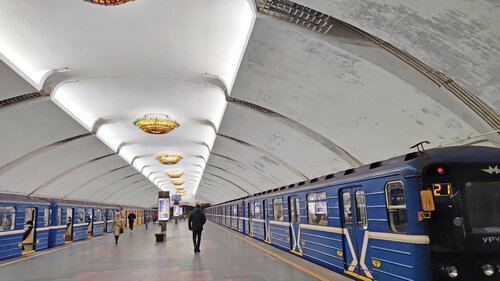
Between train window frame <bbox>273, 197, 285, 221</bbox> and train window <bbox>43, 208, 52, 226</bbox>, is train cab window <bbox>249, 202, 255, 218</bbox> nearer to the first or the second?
train window frame <bbox>273, 197, 285, 221</bbox>

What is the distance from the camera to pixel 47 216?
1506 cm

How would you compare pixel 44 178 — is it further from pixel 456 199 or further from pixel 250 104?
pixel 456 199

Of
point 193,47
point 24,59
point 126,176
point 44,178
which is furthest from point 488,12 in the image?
point 126,176

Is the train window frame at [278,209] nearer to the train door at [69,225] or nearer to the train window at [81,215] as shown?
the train door at [69,225]

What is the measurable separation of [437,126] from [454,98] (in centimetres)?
98

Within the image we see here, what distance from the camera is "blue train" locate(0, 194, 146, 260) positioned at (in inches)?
454

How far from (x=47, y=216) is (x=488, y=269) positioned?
1582cm

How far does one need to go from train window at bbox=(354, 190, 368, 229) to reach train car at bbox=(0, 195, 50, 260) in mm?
10766

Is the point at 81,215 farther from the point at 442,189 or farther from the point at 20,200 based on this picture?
the point at 442,189

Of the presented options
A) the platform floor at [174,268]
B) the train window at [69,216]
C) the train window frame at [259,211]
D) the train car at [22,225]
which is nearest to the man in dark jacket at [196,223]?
the platform floor at [174,268]

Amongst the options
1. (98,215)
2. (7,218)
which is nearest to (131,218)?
(98,215)

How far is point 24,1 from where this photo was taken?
6.45 m

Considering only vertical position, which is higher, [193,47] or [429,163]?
[193,47]

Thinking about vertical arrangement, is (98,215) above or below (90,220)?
above
